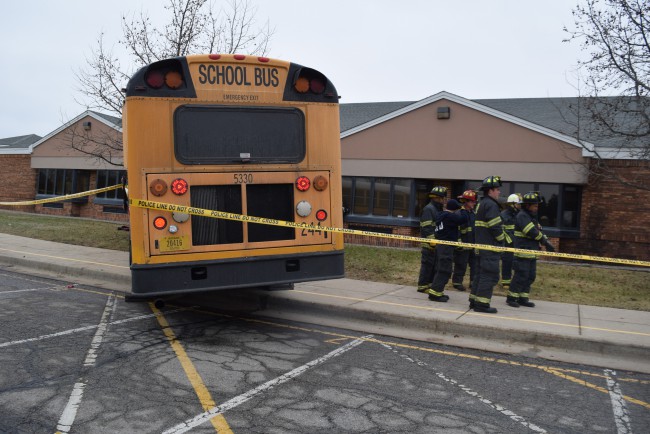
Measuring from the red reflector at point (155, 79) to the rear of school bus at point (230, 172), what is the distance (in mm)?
11

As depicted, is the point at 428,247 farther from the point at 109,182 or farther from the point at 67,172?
the point at 67,172

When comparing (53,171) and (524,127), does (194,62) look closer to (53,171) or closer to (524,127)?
(524,127)

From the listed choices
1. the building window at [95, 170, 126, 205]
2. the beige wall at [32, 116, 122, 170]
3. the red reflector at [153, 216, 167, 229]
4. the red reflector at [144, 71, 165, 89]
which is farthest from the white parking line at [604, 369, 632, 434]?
the building window at [95, 170, 126, 205]

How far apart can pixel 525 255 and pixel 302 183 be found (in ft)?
11.7

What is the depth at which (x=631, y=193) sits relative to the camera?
14977mm

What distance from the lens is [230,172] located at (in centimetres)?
653

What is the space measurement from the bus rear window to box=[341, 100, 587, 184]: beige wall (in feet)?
35.9

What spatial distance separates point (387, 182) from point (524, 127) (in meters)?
4.59

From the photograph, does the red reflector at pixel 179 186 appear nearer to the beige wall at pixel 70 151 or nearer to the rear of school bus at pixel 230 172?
the rear of school bus at pixel 230 172

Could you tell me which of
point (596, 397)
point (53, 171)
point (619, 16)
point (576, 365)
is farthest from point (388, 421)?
point (53, 171)

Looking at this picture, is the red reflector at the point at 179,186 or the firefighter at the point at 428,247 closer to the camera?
the red reflector at the point at 179,186

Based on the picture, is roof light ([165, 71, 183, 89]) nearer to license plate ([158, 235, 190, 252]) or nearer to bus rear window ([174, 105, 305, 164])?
bus rear window ([174, 105, 305, 164])

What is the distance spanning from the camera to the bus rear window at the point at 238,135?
20.9ft

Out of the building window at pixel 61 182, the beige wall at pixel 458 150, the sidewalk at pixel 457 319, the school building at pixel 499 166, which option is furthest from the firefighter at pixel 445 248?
the building window at pixel 61 182
